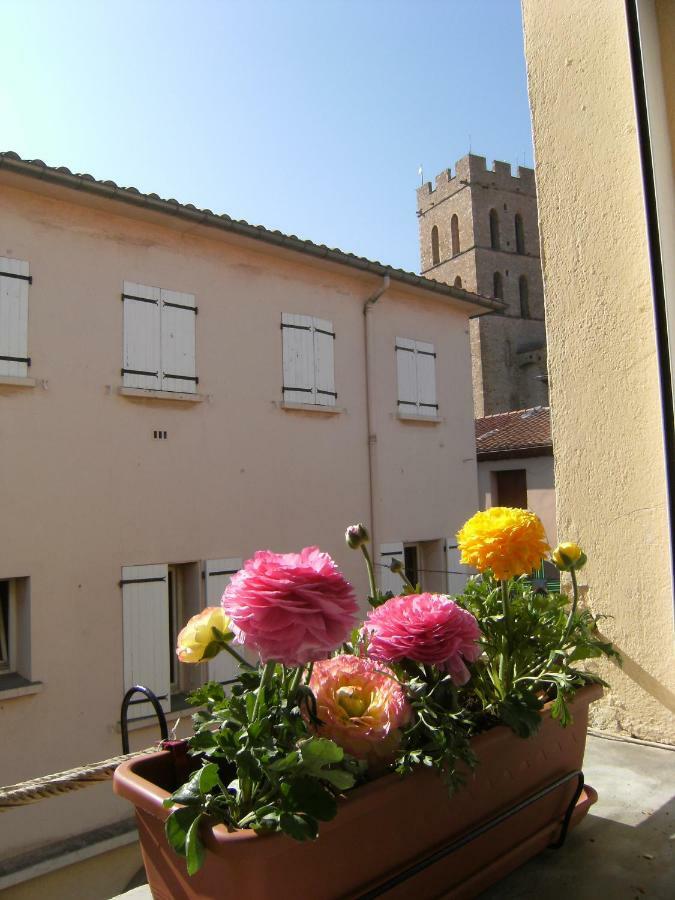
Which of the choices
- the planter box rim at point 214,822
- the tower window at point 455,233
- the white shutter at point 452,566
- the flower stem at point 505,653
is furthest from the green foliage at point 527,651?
the tower window at point 455,233

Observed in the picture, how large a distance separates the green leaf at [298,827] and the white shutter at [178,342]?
276 inches

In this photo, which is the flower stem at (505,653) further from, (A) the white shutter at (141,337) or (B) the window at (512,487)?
(B) the window at (512,487)

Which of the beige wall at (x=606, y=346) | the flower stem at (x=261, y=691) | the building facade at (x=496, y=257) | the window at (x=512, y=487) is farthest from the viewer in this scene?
the building facade at (x=496, y=257)

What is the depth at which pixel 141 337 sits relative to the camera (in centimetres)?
743

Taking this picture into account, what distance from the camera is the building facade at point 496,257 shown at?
113 feet

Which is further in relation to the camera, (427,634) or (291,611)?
(427,634)

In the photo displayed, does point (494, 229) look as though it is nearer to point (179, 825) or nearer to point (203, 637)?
point (203, 637)

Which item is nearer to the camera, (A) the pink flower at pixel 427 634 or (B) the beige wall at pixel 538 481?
(A) the pink flower at pixel 427 634

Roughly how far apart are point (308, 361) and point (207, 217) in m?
2.15

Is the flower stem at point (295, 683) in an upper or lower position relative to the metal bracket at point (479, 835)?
upper

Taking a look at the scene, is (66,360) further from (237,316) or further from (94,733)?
(94,733)

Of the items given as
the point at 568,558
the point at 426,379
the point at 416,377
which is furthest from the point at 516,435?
the point at 568,558

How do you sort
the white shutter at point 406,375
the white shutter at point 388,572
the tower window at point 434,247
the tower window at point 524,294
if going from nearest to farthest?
the white shutter at point 388,572, the white shutter at point 406,375, the tower window at point 524,294, the tower window at point 434,247

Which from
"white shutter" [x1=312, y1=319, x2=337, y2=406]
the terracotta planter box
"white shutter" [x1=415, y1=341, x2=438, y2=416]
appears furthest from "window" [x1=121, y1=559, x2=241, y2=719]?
the terracotta planter box
